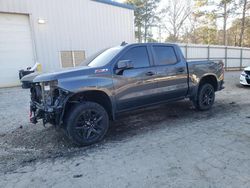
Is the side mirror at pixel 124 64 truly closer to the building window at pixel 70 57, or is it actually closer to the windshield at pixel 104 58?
the windshield at pixel 104 58

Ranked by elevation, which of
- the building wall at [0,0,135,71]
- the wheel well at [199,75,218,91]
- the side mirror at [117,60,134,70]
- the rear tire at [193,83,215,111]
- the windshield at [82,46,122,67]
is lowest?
the rear tire at [193,83,215,111]

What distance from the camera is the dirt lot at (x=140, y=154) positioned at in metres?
2.89

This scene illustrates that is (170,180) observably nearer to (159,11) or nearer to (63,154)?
(63,154)

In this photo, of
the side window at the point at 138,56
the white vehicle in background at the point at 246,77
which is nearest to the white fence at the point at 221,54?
the white vehicle in background at the point at 246,77

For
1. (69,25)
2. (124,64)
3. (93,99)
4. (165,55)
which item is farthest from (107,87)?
(69,25)

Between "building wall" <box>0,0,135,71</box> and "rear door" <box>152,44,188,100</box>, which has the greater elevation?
"building wall" <box>0,0,135,71</box>

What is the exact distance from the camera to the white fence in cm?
1842

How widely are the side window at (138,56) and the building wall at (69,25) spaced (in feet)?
30.3

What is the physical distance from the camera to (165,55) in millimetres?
5270

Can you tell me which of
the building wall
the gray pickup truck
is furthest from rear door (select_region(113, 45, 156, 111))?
the building wall

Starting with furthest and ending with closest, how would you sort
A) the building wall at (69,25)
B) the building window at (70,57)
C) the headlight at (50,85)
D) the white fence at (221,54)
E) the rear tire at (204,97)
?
the white fence at (221,54) → the building window at (70,57) → the building wall at (69,25) → the rear tire at (204,97) → the headlight at (50,85)

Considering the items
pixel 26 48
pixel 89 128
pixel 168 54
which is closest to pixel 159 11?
pixel 26 48

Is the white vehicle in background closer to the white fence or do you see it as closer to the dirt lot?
the dirt lot

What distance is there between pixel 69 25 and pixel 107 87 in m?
10.4
